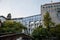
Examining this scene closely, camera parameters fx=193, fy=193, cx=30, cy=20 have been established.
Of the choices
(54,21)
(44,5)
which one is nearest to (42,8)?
(44,5)

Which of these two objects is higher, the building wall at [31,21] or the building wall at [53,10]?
the building wall at [53,10]

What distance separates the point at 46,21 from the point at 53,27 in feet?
4.12

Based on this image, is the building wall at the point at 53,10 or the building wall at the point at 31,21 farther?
the building wall at the point at 31,21

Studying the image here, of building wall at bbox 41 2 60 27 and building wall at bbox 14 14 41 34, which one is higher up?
building wall at bbox 41 2 60 27

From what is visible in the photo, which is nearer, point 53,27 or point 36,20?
point 53,27

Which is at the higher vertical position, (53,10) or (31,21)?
(53,10)

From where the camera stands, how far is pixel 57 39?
24.7 m

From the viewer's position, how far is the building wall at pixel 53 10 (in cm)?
2863

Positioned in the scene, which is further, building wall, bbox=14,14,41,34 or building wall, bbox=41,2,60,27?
building wall, bbox=14,14,41,34

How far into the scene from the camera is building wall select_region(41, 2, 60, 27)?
28.6 m

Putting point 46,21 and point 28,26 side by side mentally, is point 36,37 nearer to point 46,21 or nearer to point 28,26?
point 46,21

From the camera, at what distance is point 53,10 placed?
1146 inches

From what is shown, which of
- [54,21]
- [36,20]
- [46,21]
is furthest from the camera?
[36,20]

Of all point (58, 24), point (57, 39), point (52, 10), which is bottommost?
point (57, 39)
